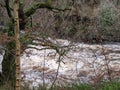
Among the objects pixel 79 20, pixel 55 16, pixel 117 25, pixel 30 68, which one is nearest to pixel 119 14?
pixel 117 25

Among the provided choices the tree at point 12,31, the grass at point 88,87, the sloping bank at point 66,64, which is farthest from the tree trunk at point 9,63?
the sloping bank at point 66,64

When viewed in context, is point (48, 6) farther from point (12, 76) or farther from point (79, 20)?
point (79, 20)

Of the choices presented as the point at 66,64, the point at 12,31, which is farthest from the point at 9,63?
the point at 66,64

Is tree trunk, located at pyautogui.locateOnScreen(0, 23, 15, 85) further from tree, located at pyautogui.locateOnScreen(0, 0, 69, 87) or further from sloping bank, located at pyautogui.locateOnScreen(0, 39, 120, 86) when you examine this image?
sloping bank, located at pyautogui.locateOnScreen(0, 39, 120, 86)

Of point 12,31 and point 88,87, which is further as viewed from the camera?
point 12,31

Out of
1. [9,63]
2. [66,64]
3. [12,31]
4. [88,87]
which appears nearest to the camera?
[88,87]

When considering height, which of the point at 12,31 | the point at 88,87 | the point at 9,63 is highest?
the point at 12,31

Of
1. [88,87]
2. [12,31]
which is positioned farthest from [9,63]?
[88,87]

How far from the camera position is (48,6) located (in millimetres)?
8227

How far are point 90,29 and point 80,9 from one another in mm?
2651

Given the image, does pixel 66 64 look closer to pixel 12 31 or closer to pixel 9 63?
pixel 9 63

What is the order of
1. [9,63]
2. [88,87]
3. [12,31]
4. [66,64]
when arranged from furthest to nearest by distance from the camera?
1. [66,64]
2. [9,63]
3. [12,31]
4. [88,87]

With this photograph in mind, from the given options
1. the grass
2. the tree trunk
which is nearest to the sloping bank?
the tree trunk

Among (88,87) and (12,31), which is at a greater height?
(12,31)
